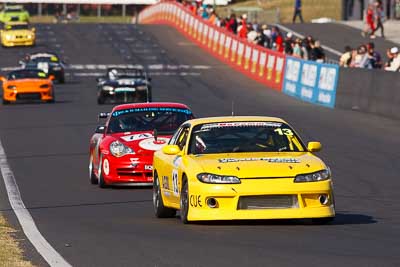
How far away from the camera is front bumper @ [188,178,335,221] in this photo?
11.7 meters

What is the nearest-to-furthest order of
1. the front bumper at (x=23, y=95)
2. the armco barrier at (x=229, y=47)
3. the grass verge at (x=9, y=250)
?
the grass verge at (x=9, y=250)
the front bumper at (x=23, y=95)
the armco barrier at (x=229, y=47)

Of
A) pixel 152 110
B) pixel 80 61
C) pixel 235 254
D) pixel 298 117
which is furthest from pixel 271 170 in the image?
pixel 80 61

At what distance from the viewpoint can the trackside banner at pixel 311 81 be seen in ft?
113

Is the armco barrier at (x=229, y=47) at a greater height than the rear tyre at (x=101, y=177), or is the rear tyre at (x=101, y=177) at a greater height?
the rear tyre at (x=101, y=177)

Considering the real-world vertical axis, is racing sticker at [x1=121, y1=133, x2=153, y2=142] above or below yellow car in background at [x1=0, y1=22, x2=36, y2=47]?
above

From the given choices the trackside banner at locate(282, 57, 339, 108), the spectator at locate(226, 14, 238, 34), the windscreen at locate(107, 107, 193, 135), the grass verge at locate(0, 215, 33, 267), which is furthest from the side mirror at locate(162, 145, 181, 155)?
the spectator at locate(226, 14, 238, 34)

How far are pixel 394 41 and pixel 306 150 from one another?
41398 millimetres

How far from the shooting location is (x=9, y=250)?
10305 mm

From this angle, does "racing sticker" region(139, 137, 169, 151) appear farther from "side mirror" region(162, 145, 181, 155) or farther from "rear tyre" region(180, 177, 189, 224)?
"rear tyre" region(180, 177, 189, 224)

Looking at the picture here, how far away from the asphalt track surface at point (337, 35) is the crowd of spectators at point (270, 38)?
2.59 meters

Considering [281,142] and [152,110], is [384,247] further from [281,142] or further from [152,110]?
[152,110]

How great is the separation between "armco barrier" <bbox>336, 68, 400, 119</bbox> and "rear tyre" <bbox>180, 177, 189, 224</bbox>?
1682 centimetres

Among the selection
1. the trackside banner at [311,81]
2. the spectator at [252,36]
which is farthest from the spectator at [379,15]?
the trackside banner at [311,81]

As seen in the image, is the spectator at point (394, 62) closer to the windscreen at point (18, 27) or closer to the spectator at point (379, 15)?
the spectator at point (379, 15)
